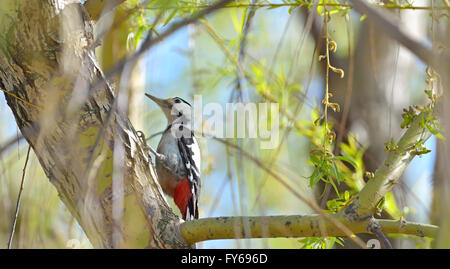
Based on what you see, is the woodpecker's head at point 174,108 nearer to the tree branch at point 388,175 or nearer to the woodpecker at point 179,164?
the woodpecker at point 179,164

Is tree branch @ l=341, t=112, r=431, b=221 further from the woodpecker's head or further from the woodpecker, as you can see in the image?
the woodpecker's head

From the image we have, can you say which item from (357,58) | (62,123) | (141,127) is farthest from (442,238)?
(357,58)

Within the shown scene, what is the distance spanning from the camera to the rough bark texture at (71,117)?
5.81 feet

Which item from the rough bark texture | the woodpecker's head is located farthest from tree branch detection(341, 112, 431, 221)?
the woodpecker's head

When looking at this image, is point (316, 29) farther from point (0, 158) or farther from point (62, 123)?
point (0, 158)

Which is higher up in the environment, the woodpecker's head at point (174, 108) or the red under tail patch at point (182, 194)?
the woodpecker's head at point (174, 108)

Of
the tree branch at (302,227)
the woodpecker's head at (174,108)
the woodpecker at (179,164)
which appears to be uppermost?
the woodpecker's head at (174,108)

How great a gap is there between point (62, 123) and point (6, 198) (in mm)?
426

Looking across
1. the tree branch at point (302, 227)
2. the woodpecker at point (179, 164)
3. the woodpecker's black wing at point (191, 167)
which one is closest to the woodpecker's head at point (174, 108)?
the woodpecker at point (179, 164)

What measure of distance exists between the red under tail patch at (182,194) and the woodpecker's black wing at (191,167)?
2 cm

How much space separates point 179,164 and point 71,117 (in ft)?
5.61

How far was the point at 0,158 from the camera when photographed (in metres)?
1.40

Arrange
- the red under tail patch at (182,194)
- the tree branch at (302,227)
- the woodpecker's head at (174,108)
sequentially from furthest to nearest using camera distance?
the woodpecker's head at (174,108) → the red under tail patch at (182,194) → the tree branch at (302,227)

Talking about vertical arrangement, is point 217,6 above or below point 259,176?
above
